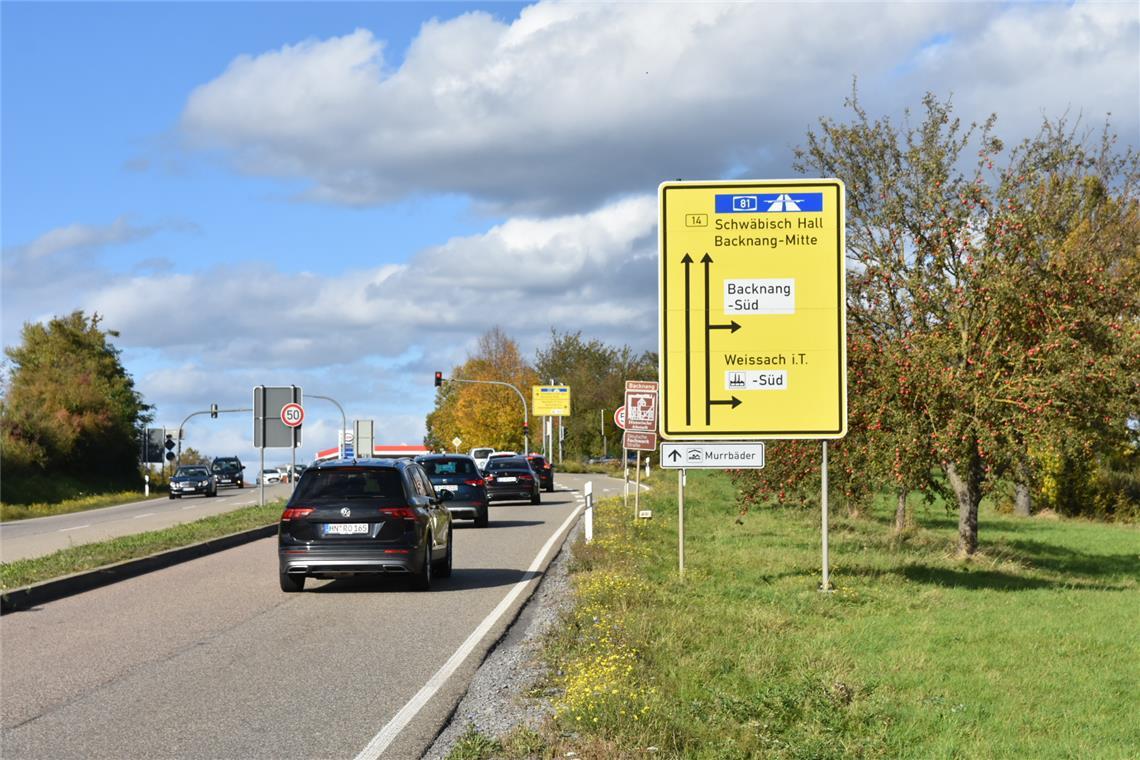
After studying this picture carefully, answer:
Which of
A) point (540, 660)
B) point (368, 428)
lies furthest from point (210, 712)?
point (368, 428)

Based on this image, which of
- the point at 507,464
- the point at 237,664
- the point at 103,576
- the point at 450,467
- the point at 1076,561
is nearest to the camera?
the point at 237,664

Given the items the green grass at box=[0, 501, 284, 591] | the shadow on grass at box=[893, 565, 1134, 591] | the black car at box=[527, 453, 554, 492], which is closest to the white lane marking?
the green grass at box=[0, 501, 284, 591]

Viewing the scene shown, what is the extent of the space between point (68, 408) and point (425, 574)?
5746 cm

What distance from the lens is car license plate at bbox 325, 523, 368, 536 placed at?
15805 mm

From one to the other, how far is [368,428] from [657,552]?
125 ft

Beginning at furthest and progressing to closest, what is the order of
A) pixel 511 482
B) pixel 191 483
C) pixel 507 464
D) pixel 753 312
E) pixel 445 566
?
pixel 191 483
pixel 507 464
pixel 511 482
pixel 445 566
pixel 753 312

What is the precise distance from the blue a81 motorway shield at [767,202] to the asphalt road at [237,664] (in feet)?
17.3

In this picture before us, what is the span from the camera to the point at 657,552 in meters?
20.5

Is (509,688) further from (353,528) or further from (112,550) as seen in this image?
(112,550)

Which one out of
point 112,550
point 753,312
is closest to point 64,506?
point 112,550

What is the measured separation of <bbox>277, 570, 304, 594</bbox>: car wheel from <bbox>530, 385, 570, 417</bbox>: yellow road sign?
75.7 m

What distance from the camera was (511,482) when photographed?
39562mm

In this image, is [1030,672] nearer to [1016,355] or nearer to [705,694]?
[705,694]

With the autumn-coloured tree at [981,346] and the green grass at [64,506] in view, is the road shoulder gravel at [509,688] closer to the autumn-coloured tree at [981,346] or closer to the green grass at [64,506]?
the autumn-coloured tree at [981,346]
